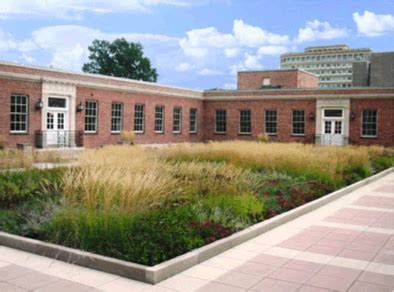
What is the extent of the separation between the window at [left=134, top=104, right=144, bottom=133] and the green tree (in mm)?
31927

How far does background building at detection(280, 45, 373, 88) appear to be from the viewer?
146250 mm

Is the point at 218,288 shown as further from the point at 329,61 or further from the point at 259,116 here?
the point at 329,61

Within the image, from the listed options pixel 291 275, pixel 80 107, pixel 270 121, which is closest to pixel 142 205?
pixel 291 275

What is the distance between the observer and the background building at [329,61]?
5758 inches

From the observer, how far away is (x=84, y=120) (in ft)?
89.8

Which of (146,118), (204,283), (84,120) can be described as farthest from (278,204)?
(146,118)

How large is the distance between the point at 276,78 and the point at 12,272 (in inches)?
1835

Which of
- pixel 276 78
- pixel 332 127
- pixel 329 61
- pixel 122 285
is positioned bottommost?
pixel 122 285

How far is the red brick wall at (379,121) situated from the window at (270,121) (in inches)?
215

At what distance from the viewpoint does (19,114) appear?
78.4ft

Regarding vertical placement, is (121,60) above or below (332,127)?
above

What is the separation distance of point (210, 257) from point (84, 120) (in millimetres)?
22468

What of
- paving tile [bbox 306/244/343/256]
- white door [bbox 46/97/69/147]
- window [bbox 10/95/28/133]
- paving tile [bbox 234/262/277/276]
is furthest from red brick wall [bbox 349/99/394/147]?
paving tile [bbox 234/262/277/276]

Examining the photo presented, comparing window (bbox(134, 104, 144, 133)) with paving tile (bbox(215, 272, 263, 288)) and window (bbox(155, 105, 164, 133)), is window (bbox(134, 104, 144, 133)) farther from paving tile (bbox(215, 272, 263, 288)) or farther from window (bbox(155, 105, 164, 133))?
paving tile (bbox(215, 272, 263, 288))
